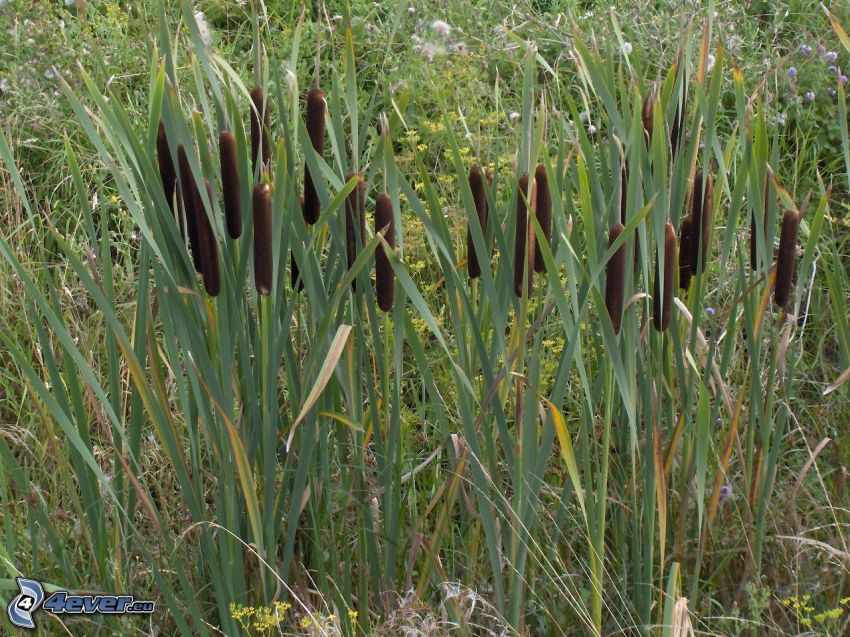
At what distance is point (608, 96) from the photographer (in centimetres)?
155

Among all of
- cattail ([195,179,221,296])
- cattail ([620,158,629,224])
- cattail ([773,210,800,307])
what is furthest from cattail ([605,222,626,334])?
cattail ([195,179,221,296])

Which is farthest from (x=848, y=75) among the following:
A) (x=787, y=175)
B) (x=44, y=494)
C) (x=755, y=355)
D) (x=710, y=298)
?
(x=44, y=494)

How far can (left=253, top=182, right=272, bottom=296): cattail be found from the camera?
4.51 ft

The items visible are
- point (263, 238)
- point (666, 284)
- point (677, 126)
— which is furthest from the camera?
point (677, 126)

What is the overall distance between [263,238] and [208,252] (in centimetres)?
10

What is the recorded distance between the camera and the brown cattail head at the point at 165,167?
1.47 meters

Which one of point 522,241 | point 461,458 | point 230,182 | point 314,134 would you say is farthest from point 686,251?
point 230,182

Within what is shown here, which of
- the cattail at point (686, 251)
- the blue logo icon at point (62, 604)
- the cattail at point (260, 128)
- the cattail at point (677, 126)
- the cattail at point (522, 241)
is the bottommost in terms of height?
the blue logo icon at point (62, 604)

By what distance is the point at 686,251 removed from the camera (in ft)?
5.50

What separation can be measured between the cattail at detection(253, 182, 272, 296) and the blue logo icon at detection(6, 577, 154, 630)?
2.06 feet

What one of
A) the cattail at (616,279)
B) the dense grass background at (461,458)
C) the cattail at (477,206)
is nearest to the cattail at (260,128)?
the dense grass background at (461,458)

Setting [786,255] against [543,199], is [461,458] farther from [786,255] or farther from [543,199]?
[786,255]

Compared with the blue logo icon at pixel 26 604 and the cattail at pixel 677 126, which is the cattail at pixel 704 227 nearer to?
the cattail at pixel 677 126

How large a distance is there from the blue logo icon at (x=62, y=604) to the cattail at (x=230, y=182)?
664 mm
